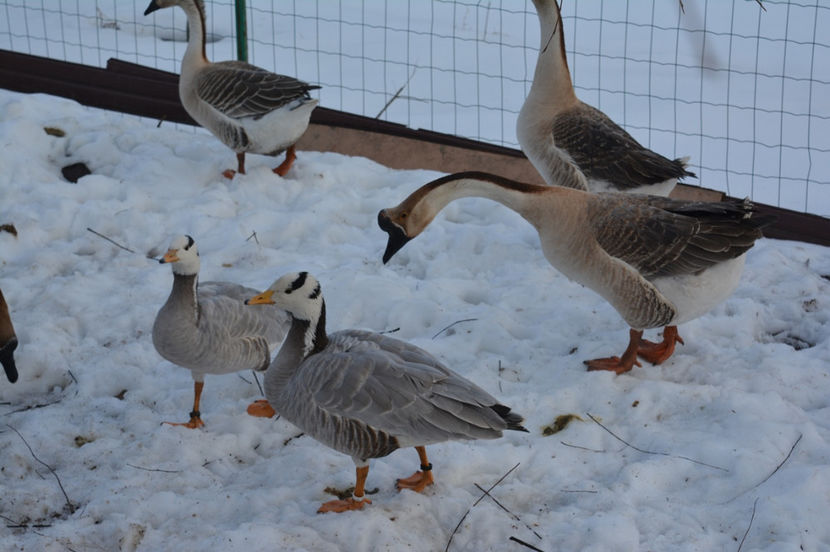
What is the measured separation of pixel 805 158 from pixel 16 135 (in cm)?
766

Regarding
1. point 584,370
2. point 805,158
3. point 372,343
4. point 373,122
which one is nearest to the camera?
point 372,343

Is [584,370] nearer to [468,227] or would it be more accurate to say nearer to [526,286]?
[526,286]

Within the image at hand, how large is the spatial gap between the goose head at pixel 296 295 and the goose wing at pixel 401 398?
8.6 inches

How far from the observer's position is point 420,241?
550 centimetres

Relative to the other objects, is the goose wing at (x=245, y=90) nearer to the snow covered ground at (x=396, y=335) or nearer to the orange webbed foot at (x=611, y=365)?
the snow covered ground at (x=396, y=335)

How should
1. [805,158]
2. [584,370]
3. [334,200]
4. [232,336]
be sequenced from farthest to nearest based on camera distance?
[805,158] → [334,200] → [584,370] → [232,336]

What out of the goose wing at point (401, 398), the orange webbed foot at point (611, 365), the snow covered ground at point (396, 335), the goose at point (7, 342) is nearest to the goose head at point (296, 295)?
the goose wing at point (401, 398)

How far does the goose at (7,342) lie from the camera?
145 inches

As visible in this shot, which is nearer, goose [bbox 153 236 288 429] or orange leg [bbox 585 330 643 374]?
goose [bbox 153 236 288 429]

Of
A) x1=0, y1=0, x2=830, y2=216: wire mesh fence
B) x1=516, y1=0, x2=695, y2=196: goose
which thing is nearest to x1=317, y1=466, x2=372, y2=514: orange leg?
x1=516, y1=0, x2=695, y2=196: goose

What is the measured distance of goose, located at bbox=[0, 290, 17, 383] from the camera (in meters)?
3.69

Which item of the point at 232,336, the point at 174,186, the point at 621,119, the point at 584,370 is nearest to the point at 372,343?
the point at 232,336

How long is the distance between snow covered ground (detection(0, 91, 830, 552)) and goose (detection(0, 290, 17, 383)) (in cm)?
22

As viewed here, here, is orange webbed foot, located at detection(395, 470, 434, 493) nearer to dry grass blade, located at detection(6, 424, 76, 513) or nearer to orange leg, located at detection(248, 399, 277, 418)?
orange leg, located at detection(248, 399, 277, 418)
